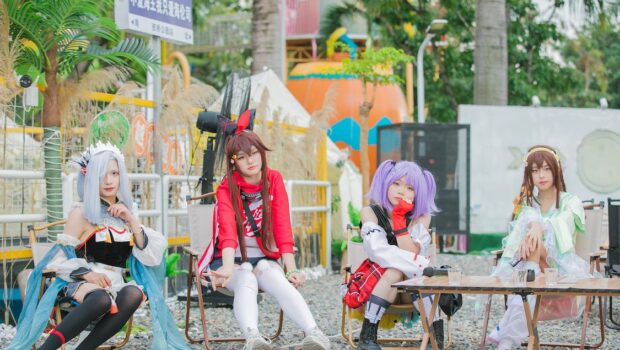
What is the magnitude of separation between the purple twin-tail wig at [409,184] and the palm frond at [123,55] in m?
2.15

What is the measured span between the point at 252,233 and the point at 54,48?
1.93 meters

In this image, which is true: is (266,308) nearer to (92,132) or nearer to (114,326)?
(92,132)

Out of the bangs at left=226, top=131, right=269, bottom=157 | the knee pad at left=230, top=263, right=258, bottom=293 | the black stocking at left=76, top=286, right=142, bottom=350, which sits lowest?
the black stocking at left=76, top=286, right=142, bottom=350

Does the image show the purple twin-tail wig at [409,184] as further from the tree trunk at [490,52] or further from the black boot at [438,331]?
the tree trunk at [490,52]

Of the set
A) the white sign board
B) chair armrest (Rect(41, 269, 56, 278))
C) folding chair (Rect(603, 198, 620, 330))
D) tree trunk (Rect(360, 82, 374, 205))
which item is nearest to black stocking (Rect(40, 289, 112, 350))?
chair armrest (Rect(41, 269, 56, 278))

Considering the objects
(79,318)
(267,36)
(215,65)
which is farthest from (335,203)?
(215,65)

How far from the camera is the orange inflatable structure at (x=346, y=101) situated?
2227 cm

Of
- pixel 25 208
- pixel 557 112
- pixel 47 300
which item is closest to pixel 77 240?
pixel 47 300

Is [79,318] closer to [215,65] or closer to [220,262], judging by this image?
[220,262]

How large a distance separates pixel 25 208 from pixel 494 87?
10.4 meters

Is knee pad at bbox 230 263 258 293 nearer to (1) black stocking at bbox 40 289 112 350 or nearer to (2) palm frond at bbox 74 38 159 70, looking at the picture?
(1) black stocking at bbox 40 289 112 350

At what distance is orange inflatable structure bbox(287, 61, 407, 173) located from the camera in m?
22.3

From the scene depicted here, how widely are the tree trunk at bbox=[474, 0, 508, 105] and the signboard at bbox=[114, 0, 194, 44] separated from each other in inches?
339

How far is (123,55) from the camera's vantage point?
7105 mm
